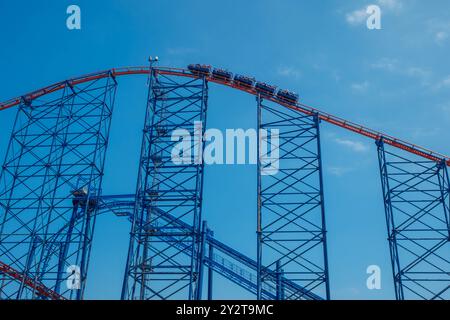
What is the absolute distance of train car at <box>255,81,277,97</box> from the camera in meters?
19.8

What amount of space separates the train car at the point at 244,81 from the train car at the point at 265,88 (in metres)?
0.33

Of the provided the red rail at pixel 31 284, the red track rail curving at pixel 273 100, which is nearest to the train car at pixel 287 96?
the red track rail curving at pixel 273 100

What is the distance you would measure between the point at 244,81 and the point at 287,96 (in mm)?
1990

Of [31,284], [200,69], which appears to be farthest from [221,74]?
[31,284]

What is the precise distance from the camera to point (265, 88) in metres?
19.9

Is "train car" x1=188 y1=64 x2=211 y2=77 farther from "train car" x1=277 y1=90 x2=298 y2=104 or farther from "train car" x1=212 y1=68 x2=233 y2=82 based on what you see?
"train car" x1=277 y1=90 x2=298 y2=104

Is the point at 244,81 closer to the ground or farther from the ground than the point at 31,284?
farther from the ground

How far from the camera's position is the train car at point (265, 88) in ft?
65.0

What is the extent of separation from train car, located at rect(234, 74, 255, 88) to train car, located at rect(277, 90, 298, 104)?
129cm

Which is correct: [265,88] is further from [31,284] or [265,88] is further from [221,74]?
[31,284]
